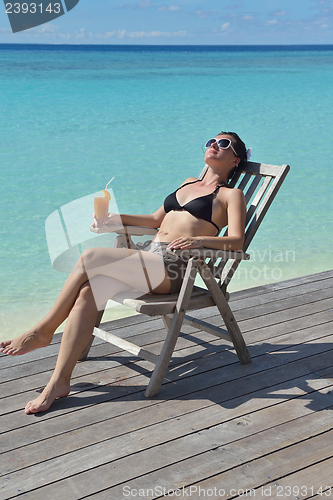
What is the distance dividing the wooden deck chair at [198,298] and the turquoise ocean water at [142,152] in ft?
2.45

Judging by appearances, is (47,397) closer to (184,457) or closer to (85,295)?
(85,295)

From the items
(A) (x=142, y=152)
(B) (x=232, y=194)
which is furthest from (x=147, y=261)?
(A) (x=142, y=152)

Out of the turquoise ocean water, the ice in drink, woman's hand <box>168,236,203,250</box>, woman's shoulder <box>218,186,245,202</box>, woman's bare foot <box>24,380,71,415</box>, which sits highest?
the ice in drink

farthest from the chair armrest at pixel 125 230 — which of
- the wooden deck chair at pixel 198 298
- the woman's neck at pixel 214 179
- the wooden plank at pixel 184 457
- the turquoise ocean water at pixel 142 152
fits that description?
the wooden plank at pixel 184 457

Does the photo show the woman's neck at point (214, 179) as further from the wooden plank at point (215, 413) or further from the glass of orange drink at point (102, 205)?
the wooden plank at point (215, 413)

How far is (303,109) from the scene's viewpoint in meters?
20.9

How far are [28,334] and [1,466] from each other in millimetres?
660

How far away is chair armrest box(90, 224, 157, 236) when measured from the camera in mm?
2900

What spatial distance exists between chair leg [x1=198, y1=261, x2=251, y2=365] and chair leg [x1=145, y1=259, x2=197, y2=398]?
62mm

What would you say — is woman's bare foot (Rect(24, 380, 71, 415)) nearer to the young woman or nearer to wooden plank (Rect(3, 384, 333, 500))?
the young woman

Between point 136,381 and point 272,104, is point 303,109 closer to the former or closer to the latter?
point 272,104

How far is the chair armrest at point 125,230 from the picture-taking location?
2.90 m

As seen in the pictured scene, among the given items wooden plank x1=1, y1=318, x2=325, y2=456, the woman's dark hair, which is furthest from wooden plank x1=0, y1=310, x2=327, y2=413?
the woman's dark hair

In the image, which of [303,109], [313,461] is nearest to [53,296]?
[313,461]
